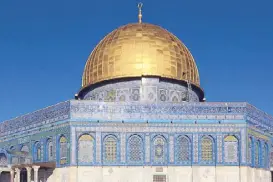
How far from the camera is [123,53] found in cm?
2708

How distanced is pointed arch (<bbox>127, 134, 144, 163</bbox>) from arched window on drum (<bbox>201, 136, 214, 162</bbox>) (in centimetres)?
253

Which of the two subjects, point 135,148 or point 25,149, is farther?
point 25,149

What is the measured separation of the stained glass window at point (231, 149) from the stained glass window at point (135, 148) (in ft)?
11.5

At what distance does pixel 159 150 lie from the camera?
23.7 meters

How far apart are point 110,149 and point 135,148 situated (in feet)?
3.35

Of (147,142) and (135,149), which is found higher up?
(147,142)

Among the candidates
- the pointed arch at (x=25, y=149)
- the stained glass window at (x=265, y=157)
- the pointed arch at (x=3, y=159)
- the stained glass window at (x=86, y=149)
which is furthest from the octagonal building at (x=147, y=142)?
the pointed arch at (x=3, y=159)

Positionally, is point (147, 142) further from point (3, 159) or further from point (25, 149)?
point (3, 159)

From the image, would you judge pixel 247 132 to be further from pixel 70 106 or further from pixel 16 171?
pixel 16 171

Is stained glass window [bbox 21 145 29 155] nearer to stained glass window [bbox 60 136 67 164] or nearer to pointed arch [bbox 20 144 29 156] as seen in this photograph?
pointed arch [bbox 20 144 29 156]

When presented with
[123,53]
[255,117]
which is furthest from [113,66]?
[255,117]

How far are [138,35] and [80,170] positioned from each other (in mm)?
7773

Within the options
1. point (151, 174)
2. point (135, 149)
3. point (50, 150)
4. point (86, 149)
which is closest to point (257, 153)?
point (151, 174)

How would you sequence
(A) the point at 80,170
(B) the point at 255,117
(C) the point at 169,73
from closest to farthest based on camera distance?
(A) the point at 80,170
(B) the point at 255,117
(C) the point at 169,73
